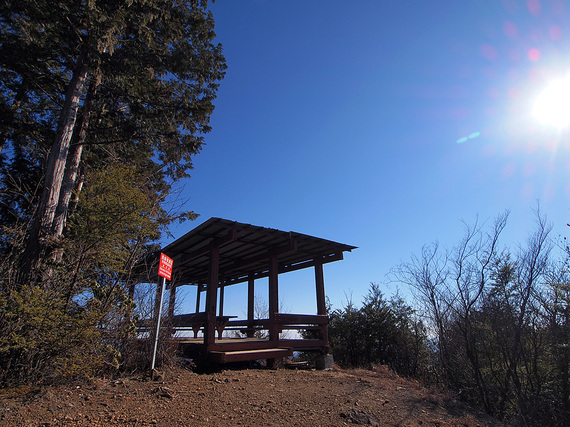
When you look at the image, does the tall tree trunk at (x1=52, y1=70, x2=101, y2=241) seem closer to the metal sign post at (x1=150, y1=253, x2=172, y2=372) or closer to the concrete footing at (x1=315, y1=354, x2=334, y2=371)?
the metal sign post at (x1=150, y1=253, x2=172, y2=372)

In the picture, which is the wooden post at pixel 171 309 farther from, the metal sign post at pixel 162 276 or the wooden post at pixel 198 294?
the wooden post at pixel 198 294

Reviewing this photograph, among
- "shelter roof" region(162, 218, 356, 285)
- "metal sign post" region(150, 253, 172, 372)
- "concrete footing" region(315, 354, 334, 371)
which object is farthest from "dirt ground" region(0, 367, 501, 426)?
"shelter roof" region(162, 218, 356, 285)

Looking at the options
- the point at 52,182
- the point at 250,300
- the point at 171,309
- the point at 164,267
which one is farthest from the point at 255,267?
the point at 52,182

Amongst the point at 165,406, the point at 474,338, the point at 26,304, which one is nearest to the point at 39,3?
the point at 26,304

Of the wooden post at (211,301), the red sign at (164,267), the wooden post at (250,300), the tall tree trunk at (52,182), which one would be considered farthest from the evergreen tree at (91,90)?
the wooden post at (250,300)

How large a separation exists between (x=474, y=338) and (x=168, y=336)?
25.9ft

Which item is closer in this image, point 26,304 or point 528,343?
point 26,304

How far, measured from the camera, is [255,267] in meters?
11.6

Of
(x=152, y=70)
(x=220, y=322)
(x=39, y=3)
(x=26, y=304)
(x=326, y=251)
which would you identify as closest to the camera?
(x=26, y=304)

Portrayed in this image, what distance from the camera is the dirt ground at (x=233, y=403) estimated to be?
361 centimetres

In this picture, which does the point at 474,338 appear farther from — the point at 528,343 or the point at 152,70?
the point at 152,70

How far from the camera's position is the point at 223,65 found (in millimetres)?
8930

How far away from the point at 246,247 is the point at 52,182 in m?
4.96

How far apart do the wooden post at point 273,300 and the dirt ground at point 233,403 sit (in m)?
1.42
